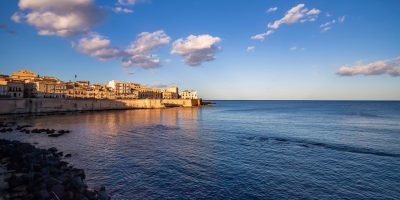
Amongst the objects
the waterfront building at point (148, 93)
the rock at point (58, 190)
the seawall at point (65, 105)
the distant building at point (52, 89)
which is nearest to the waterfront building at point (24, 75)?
the distant building at point (52, 89)

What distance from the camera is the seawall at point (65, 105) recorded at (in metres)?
70.8

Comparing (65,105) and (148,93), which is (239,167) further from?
(148,93)

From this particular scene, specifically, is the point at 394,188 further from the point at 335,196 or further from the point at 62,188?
the point at 62,188

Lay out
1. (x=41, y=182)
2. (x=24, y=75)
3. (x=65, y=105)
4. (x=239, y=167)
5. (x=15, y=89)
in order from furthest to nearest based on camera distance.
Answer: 1. (x=24, y=75)
2. (x=65, y=105)
3. (x=15, y=89)
4. (x=239, y=167)
5. (x=41, y=182)

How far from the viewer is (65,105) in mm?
87938

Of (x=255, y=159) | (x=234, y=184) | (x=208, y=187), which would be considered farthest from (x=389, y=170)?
(x=208, y=187)

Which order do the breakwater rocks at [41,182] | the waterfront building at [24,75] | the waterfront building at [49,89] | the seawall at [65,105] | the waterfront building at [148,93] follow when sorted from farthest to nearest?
the waterfront building at [148,93] → the waterfront building at [24,75] → the waterfront building at [49,89] → the seawall at [65,105] → the breakwater rocks at [41,182]

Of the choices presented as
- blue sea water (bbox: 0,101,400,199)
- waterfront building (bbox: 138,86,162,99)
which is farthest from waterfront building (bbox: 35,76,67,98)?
blue sea water (bbox: 0,101,400,199)

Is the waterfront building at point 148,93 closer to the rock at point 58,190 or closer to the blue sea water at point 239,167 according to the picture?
the blue sea water at point 239,167

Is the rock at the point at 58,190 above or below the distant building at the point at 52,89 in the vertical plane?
below

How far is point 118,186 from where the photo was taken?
55.6ft

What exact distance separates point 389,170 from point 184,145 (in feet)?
66.9

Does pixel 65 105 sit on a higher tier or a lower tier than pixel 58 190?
higher

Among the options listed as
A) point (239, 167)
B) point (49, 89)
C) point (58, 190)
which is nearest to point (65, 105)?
point (49, 89)
